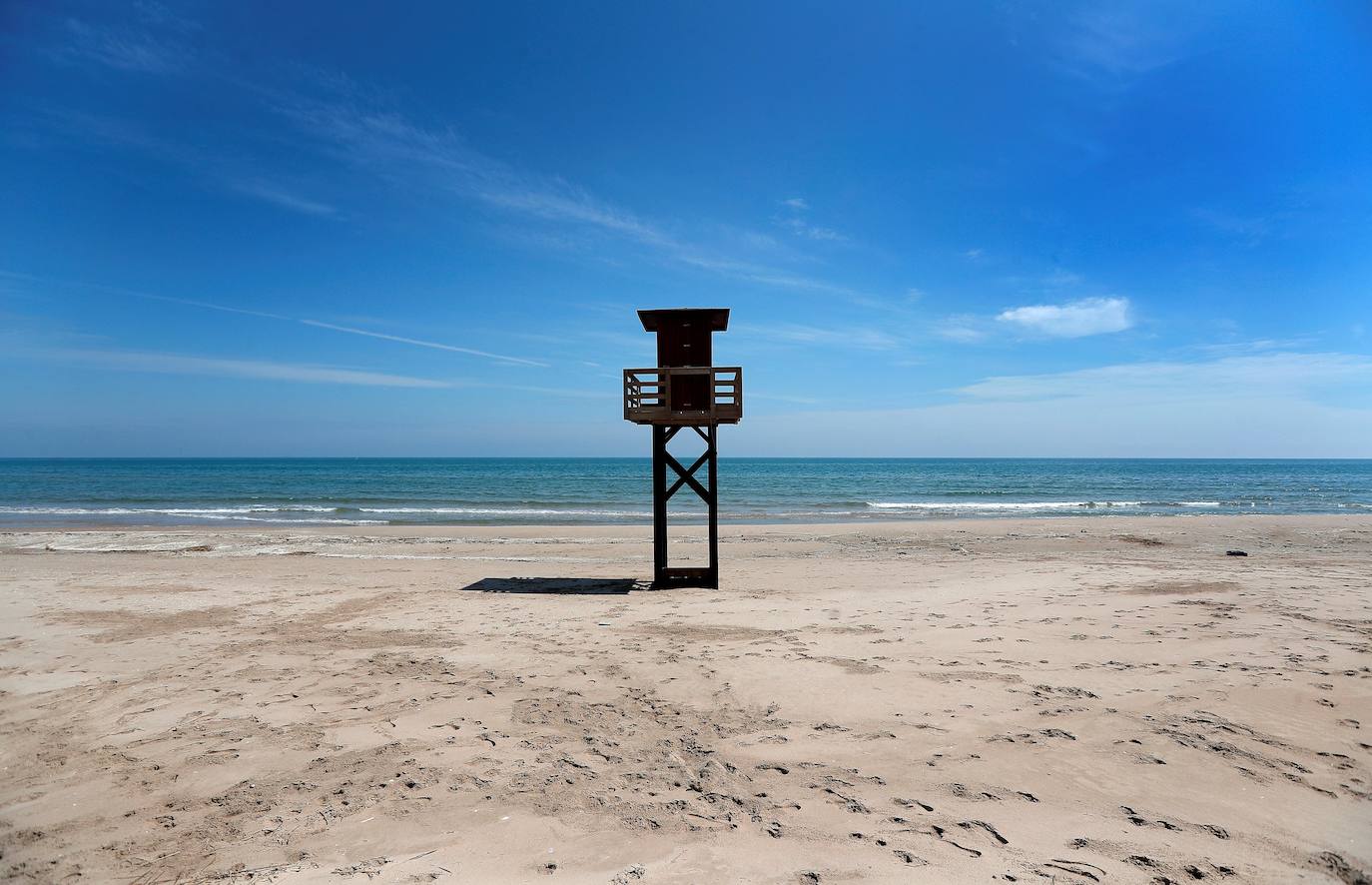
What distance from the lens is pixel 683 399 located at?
12641 mm

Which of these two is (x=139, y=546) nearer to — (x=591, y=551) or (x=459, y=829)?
(x=591, y=551)

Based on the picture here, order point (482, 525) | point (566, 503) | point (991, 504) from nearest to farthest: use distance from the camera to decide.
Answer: point (482, 525) < point (991, 504) < point (566, 503)

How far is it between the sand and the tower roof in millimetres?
5356

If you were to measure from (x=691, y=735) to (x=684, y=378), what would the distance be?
26.1ft

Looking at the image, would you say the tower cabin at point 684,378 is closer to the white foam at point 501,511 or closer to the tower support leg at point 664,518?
the tower support leg at point 664,518

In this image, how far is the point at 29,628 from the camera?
9453mm

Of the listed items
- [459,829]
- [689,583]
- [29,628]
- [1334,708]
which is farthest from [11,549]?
[1334,708]

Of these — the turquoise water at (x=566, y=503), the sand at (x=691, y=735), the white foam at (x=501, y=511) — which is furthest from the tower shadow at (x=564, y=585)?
the white foam at (x=501, y=511)

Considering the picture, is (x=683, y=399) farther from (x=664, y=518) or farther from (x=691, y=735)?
(x=691, y=735)

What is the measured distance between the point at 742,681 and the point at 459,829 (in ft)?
11.6

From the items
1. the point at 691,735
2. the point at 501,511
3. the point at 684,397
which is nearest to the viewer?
the point at 691,735

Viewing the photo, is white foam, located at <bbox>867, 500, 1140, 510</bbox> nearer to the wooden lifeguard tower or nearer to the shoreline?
the shoreline

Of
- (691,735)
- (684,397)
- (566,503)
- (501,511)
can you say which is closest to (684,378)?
(684,397)

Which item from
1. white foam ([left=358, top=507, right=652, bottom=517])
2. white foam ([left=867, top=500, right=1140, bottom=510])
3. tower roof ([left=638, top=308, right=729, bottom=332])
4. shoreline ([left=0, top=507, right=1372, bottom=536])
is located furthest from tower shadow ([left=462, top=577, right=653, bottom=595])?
white foam ([left=867, top=500, right=1140, bottom=510])
